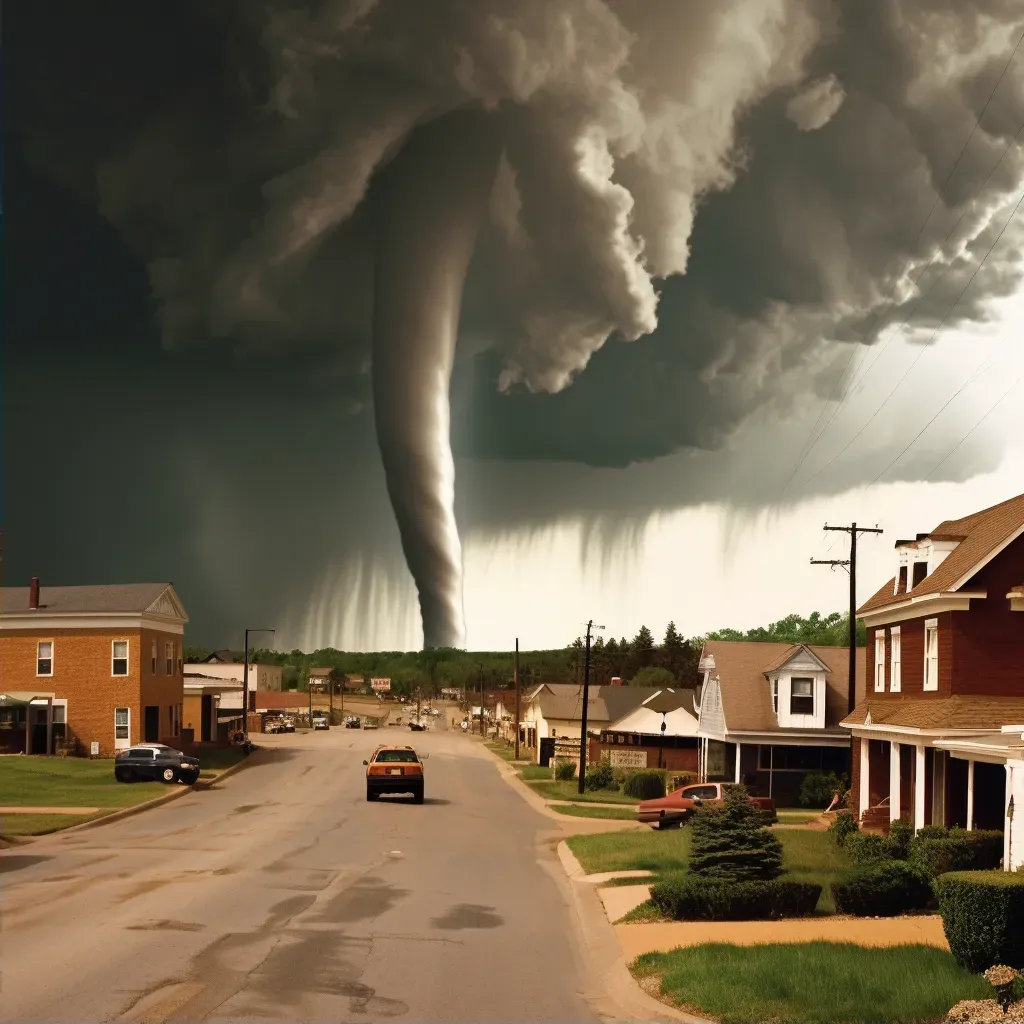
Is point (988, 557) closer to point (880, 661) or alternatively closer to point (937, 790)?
point (937, 790)

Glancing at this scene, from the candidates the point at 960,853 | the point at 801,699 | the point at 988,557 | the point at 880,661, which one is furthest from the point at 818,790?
the point at 960,853

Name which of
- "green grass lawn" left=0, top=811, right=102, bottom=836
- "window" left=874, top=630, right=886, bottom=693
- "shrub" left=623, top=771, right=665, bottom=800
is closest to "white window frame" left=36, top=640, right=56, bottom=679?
"green grass lawn" left=0, top=811, right=102, bottom=836

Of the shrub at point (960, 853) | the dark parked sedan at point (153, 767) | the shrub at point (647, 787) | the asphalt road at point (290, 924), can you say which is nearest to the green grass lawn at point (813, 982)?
the asphalt road at point (290, 924)

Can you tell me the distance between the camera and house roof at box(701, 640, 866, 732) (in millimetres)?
55000

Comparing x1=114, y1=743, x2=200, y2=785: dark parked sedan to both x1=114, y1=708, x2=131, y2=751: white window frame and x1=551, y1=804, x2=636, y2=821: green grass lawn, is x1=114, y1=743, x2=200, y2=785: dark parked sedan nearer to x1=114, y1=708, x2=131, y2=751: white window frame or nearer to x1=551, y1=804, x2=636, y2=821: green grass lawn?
x1=114, y1=708, x2=131, y2=751: white window frame

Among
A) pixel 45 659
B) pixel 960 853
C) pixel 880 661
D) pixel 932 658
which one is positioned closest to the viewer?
pixel 960 853

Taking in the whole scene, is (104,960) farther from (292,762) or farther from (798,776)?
(292,762)

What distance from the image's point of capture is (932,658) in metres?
35.1

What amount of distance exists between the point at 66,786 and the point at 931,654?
29283 millimetres

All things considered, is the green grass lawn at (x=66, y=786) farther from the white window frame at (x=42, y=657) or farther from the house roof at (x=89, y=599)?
the house roof at (x=89, y=599)

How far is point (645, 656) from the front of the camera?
19825 centimetres

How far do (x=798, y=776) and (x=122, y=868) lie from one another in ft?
116

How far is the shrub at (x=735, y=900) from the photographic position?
64.7 ft

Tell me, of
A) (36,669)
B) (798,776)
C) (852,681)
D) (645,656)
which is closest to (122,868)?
(852,681)
